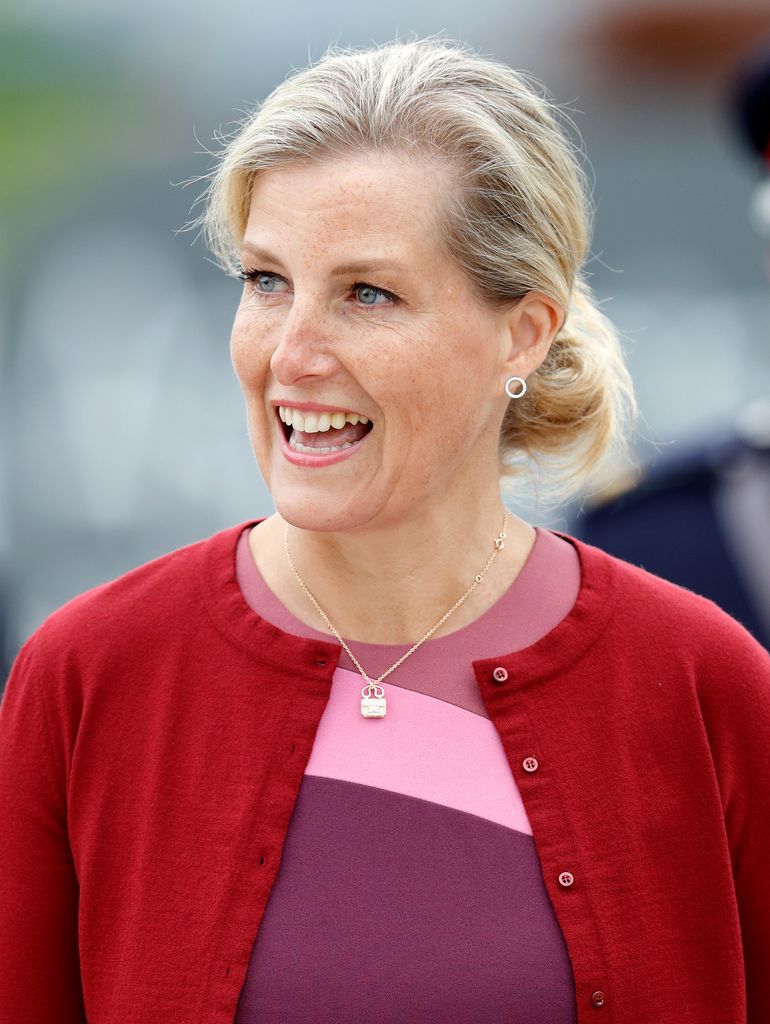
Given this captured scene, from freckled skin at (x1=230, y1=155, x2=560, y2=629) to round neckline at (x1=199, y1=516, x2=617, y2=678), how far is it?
0.16m

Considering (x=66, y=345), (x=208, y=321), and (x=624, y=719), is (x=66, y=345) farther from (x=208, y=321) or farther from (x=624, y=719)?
(x=624, y=719)

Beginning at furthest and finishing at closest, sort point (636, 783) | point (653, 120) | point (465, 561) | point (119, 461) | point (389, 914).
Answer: point (653, 120)
point (119, 461)
point (465, 561)
point (636, 783)
point (389, 914)

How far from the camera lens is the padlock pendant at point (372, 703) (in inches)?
83.4

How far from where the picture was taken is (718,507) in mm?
3906

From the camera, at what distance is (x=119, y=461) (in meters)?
6.82

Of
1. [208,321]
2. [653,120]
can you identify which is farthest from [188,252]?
[653,120]

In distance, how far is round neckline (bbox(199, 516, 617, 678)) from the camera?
2.15 metres

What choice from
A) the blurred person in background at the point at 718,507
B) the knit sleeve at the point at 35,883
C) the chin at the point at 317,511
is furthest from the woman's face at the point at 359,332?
the blurred person in background at the point at 718,507

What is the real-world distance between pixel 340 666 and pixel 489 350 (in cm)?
51

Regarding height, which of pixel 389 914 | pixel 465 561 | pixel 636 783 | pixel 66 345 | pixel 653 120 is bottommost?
pixel 389 914

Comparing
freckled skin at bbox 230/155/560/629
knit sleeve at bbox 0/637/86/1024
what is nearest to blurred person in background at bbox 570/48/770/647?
freckled skin at bbox 230/155/560/629

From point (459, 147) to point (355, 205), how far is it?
192mm

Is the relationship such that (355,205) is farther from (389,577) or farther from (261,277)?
(389,577)

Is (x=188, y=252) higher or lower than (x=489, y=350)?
higher
